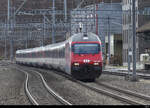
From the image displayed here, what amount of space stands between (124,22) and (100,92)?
145ft

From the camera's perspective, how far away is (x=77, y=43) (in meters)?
23.2

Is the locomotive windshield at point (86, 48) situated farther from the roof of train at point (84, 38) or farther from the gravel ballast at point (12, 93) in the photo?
the gravel ballast at point (12, 93)

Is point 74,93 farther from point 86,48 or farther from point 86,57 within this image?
point 86,48

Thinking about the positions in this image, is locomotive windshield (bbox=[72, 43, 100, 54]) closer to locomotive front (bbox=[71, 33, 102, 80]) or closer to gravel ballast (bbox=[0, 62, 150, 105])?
locomotive front (bbox=[71, 33, 102, 80])

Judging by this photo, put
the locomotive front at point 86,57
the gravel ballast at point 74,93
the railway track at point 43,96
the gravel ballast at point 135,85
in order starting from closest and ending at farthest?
the railway track at point 43,96
the gravel ballast at point 74,93
the gravel ballast at point 135,85
the locomotive front at point 86,57

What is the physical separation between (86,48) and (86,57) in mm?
685

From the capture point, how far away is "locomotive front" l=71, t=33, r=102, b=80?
22.5 metres

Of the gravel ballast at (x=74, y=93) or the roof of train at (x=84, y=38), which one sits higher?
the roof of train at (x=84, y=38)

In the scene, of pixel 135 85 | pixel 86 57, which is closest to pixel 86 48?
pixel 86 57

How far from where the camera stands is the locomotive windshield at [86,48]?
75.4ft

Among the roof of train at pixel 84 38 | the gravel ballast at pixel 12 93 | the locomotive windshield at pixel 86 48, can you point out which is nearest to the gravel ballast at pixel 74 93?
the gravel ballast at pixel 12 93

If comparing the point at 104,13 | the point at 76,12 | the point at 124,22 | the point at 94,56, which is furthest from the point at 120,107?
the point at 104,13

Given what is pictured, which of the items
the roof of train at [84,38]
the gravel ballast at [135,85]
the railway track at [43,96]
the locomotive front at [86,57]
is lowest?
the gravel ballast at [135,85]

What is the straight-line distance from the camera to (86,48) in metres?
23.1
